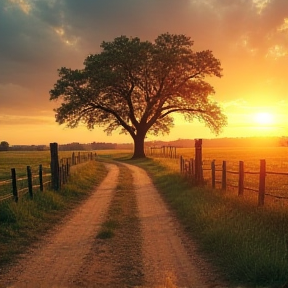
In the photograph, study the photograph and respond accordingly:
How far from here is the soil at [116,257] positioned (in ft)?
25.5

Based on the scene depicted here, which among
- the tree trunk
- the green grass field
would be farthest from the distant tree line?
the green grass field

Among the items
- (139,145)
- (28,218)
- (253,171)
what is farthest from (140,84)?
(28,218)

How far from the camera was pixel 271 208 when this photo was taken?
12.6m

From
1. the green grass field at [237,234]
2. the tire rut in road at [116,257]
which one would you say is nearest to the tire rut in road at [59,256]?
the tire rut in road at [116,257]

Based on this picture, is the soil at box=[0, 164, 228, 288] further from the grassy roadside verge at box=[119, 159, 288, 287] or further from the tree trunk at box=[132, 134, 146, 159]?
the tree trunk at box=[132, 134, 146, 159]

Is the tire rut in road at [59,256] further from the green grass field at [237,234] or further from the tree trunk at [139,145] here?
the tree trunk at [139,145]

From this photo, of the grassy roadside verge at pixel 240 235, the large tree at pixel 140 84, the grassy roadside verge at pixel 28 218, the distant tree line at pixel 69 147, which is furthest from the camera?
the distant tree line at pixel 69 147

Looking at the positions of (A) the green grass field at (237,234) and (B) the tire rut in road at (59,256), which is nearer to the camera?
(A) the green grass field at (237,234)

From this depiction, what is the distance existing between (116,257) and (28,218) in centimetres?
524

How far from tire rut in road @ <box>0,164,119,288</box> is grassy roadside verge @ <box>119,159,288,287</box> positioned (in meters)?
3.28

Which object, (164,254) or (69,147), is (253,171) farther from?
(69,147)

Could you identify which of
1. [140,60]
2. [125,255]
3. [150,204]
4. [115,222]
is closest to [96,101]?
[140,60]

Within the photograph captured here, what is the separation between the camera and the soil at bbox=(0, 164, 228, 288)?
777 centimetres

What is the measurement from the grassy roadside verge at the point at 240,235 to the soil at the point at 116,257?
46 centimetres
